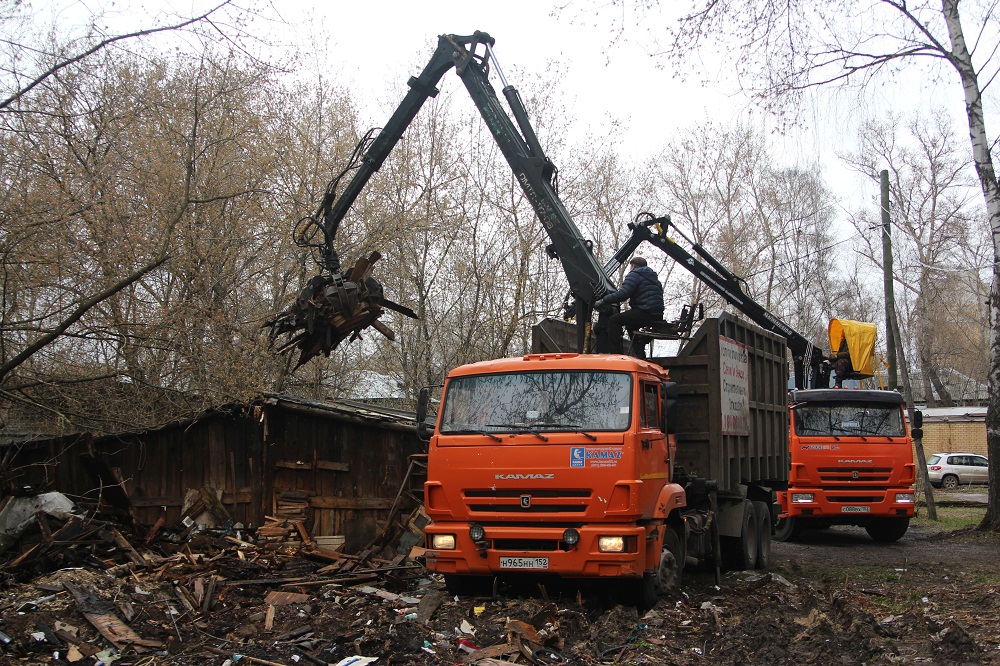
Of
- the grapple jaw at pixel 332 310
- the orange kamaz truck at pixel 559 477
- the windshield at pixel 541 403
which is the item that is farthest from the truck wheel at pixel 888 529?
the grapple jaw at pixel 332 310

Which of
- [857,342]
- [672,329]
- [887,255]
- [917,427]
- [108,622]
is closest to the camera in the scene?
[108,622]

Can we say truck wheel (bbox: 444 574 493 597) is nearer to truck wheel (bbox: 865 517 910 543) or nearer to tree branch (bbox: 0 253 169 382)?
tree branch (bbox: 0 253 169 382)

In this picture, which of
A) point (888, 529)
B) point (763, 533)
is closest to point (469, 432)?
point (763, 533)

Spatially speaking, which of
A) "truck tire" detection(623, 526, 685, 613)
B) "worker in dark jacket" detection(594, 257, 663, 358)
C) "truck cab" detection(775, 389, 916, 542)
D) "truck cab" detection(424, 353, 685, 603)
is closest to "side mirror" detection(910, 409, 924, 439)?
"truck cab" detection(775, 389, 916, 542)

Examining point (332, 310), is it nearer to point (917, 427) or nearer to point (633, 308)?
point (633, 308)

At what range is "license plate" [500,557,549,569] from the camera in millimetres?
7910

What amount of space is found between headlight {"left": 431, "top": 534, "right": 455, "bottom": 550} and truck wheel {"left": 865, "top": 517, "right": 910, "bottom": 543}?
404 inches

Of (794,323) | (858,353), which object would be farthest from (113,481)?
(794,323)

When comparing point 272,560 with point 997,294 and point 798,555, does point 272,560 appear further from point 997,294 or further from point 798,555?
point 997,294

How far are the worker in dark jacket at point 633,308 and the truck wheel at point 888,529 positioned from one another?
26.0 ft

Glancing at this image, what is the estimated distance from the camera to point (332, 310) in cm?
1027

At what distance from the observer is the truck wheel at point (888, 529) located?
51.1 ft

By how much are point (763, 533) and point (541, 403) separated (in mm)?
5650

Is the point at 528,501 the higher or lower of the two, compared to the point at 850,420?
lower
